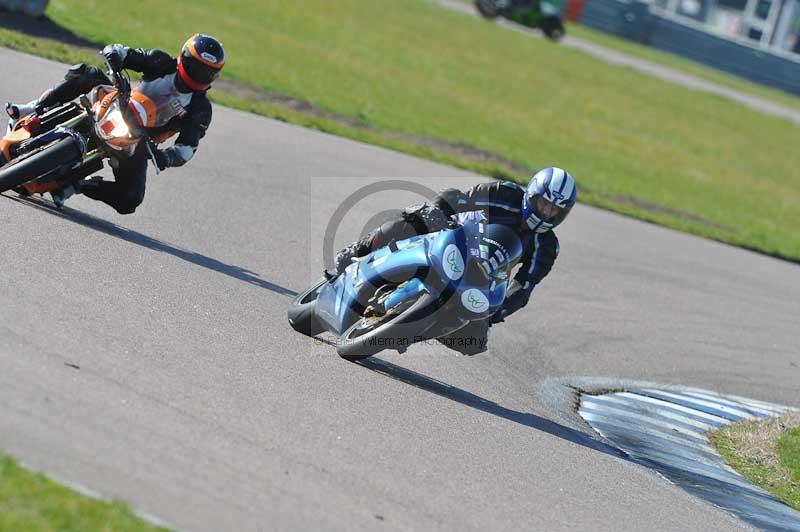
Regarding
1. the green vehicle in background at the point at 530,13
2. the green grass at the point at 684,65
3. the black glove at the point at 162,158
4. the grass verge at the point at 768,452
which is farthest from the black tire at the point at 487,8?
the black glove at the point at 162,158

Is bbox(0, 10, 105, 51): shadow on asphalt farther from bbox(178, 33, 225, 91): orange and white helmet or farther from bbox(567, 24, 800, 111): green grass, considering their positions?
bbox(567, 24, 800, 111): green grass

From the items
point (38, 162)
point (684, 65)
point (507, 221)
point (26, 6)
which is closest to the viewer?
point (507, 221)

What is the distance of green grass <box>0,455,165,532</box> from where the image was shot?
169 inches

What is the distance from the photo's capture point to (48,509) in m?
4.41

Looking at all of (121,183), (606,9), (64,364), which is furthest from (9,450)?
(606,9)

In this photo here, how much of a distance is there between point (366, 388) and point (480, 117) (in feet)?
51.2

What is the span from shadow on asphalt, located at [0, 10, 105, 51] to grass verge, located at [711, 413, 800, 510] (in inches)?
425

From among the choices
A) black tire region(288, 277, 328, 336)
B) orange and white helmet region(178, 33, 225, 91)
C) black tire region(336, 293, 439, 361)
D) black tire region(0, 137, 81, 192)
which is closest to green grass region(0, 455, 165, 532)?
black tire region(336, 293, 439, 361)

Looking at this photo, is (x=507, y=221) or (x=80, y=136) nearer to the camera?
(x=507, y=221)

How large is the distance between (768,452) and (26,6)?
12.1 m

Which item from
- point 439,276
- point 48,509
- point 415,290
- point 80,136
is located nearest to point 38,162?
point 80,136

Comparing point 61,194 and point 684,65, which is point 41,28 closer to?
point 61,194

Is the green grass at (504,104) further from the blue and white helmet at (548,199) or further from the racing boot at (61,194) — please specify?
the blue and white helmet at (548,199)

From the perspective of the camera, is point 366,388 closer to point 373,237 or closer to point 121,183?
point 373,237
